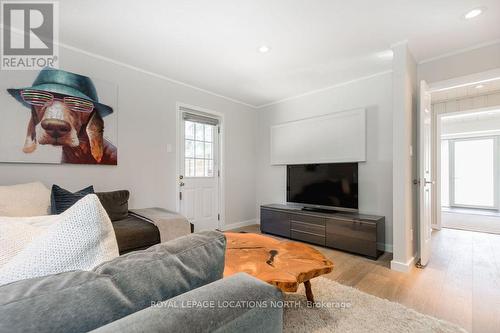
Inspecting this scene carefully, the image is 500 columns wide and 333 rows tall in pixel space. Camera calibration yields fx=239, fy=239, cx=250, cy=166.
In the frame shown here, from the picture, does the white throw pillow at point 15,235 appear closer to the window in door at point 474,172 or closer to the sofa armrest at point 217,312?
the sofa armrest at point 217,312

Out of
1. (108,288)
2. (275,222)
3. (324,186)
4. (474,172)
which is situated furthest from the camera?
(474,172)

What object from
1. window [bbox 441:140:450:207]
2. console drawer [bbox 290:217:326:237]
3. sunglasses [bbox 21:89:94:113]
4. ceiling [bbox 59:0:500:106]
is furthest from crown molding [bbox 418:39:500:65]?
window [bbox 441:140:450:207]

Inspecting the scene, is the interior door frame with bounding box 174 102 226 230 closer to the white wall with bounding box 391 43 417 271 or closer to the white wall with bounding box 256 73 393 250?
the white wall with bounding box 256 73 393 250

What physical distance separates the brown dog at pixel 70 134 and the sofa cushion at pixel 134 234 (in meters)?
0.89

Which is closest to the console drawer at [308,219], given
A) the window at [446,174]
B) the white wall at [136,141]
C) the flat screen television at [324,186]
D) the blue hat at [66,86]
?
the flat screen television at [324,186]

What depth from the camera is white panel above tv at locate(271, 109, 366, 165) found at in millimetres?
3447

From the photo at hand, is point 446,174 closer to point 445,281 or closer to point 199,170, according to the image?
point 445,281

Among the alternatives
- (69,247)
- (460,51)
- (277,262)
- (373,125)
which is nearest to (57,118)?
(69,247)

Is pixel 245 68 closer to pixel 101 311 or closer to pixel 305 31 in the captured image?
pixel 305 31

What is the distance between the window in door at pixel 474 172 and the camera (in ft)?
20.4

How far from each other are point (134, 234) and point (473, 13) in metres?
3.60

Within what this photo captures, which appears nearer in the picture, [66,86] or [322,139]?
[66,86]

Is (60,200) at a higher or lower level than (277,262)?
higher

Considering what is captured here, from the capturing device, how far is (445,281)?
2258 mm
